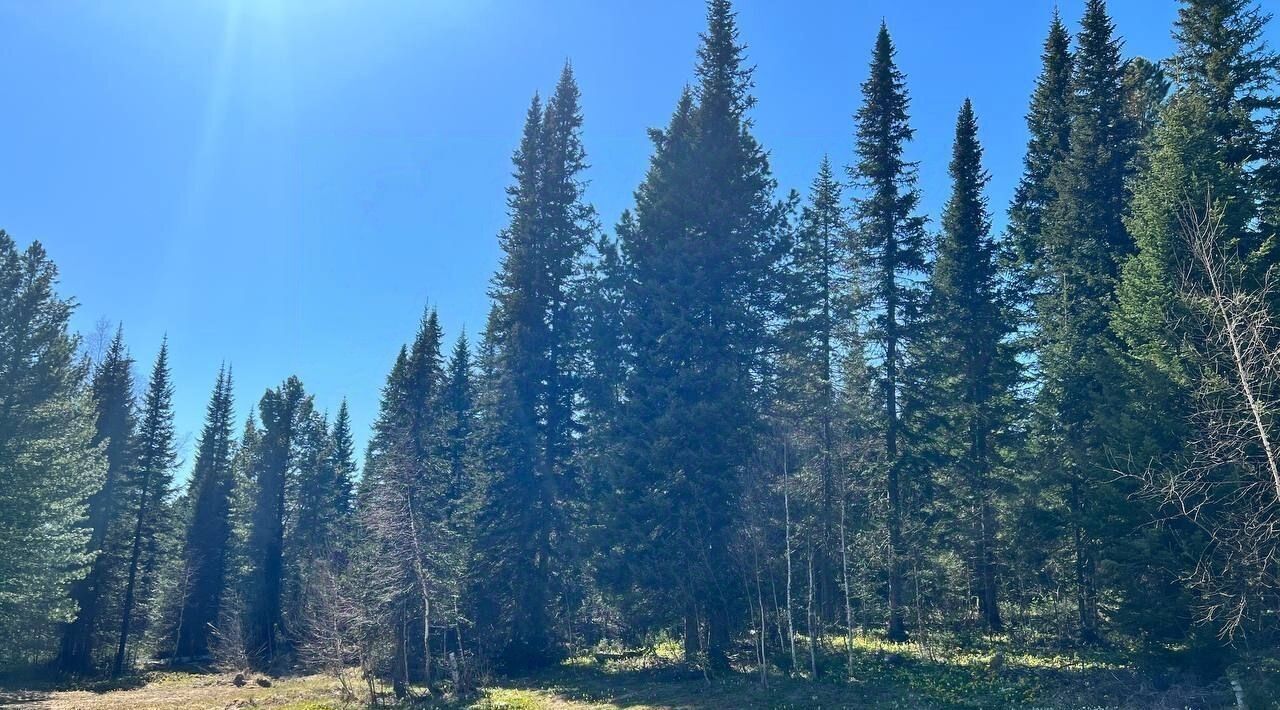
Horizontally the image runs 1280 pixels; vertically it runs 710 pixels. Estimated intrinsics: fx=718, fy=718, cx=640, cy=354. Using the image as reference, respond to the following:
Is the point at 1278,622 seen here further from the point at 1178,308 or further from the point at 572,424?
the point at 572,424

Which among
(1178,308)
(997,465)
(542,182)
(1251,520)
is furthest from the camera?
(542,182)

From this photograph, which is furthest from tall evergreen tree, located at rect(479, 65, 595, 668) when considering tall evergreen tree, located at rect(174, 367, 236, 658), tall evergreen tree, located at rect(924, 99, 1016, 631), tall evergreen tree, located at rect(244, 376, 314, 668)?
tall evergreen tree, located at rect(174, 367, 236, 658)

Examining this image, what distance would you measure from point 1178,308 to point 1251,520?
5024mm

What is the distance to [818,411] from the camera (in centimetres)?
2370

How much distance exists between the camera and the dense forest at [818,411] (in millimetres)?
17250

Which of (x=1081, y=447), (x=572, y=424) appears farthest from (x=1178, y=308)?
(x=572, y=424)

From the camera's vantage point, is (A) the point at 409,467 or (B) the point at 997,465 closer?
(B) the point at 997,465

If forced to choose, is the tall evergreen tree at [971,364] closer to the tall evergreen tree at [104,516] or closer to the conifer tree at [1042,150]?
the conifer tree at [1042,150]

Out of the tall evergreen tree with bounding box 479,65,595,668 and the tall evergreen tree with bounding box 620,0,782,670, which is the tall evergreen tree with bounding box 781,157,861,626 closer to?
the tall evergreen tree with bounding box 620,0,782,670

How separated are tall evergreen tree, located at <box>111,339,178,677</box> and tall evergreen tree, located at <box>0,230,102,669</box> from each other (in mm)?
17209

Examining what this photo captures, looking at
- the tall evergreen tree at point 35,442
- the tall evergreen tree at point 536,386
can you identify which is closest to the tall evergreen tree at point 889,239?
the tall evergreen tree at point 536,386

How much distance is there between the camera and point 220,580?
5069cm

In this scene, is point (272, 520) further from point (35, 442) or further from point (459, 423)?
point (35, 442)

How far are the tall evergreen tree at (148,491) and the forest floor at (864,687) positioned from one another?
17.7 m
